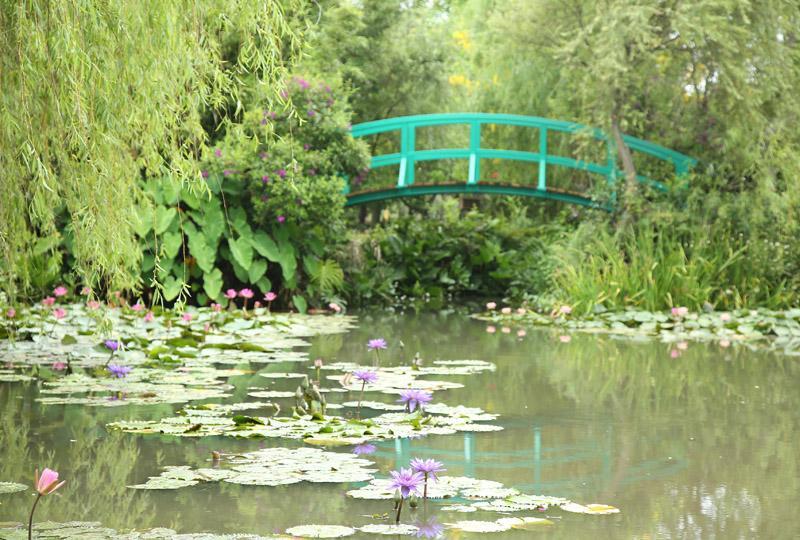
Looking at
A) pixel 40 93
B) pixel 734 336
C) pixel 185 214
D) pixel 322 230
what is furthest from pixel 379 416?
pixel 322 230

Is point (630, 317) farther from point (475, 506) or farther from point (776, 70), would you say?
point (475, 506)

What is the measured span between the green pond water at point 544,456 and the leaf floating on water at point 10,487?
0.17 feet

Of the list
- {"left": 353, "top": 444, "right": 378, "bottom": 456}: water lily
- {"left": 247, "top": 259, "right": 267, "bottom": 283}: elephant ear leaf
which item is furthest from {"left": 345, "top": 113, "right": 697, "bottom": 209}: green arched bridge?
{"left": 353, "top": 444, "right": 378, "bottom": 456}: water lily

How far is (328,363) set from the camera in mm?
6664

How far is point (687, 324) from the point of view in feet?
30.6

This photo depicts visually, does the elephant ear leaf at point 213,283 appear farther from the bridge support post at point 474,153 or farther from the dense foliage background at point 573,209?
the bridge support post at point 474,153

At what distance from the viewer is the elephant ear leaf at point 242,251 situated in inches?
395

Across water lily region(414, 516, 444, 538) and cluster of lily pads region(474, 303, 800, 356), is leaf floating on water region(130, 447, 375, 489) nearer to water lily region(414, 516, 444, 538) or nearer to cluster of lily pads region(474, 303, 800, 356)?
water lily region(414, 516, 444, 538)

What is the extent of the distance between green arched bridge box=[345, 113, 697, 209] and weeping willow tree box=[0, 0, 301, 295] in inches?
301

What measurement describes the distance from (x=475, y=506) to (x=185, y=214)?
6.95 meters

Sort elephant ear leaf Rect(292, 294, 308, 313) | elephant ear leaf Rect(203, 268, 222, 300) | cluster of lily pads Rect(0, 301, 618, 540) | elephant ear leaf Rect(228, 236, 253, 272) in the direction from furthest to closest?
elephant ear leaf Rect(292, 294, 308, 313), elephant ear leaf Rect(228, 236, 253, 272), elephant ear leaf Rect(203, 268, 222, 300), cluster of lily pads Rect(0, 301, 618, 540)

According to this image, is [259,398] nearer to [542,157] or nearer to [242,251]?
[242,251]

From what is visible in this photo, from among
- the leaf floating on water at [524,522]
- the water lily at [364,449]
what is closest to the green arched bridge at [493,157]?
the water lily at [364,449]

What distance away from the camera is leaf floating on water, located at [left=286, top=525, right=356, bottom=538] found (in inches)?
117
